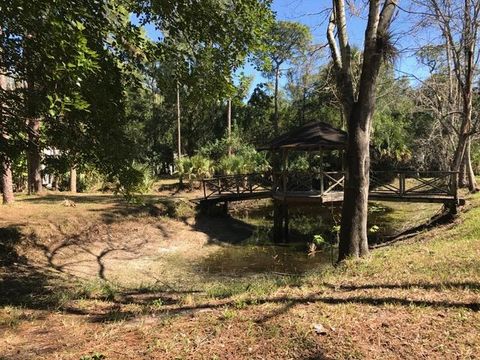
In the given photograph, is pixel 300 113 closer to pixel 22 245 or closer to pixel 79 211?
pixel 79 211

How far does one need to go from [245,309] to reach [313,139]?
1302 centimetres

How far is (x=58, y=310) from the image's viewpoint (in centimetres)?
675

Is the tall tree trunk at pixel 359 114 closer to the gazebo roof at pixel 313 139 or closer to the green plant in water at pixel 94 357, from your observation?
the green plant in water at pixel 94 357

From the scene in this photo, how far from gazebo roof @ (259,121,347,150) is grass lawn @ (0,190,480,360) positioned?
642cm

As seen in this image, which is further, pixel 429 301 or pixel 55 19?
pixel 429 301

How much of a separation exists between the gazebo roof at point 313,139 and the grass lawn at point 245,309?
6.42 m

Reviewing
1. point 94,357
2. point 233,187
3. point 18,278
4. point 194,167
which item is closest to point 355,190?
point 94,357

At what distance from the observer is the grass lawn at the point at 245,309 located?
14.7 feet

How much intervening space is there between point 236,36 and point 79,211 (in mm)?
10168

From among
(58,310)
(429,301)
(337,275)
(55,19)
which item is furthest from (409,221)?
(55,19)

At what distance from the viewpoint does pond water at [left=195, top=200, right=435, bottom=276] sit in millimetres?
13430

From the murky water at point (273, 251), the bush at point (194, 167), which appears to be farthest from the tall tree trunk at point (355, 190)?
the bush at point (194, 167)

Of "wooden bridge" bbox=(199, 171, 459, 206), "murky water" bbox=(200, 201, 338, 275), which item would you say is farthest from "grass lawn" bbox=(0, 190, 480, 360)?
"wooden bridge" bbox=(199, 171, 459, 206)

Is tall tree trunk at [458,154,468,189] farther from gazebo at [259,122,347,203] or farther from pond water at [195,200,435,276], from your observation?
gazebo at [259,122,347,203]
